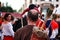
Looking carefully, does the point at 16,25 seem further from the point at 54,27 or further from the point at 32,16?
the point at 32,16

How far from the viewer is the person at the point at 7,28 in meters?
8.30

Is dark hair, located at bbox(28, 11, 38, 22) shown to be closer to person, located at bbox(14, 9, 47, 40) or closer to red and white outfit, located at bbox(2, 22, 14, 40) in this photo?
person, located at bbox(14, 9, 47, 40)

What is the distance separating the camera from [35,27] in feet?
13.9

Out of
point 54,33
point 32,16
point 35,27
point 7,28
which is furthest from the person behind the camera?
point 7,28

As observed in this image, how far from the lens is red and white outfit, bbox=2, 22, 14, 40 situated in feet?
27.2

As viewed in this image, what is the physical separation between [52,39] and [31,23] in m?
1.99

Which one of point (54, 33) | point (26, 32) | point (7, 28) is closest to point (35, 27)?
point (26, 32)

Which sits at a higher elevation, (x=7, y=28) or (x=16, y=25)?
(x=7, y=28)

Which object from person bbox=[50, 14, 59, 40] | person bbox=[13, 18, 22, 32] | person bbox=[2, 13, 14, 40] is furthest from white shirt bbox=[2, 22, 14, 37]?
person bbox=[13, 18, 22, 32]

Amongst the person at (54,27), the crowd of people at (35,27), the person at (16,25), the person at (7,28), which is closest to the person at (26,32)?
the crowd of people at (35,27)

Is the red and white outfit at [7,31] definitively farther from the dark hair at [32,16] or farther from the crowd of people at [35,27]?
the dark hair at [32,16]

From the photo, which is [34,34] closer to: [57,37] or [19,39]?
[19,39]

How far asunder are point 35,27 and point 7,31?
4.24 metres

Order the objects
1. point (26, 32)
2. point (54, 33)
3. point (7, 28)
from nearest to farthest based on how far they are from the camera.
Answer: point (26, 32) → point (54, 33) → point (7, 28)
